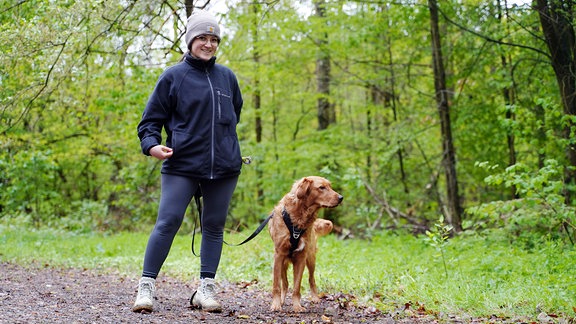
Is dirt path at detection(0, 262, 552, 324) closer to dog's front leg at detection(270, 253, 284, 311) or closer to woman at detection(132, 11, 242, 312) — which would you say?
dog's front leg at detection(270, 253, 284, 311)

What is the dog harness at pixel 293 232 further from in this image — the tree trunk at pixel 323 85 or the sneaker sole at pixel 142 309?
the tree trunk at pixel 323 85

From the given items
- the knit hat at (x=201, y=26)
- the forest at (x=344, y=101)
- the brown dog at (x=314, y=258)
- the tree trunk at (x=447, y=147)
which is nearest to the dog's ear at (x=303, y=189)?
the brown dog at (x=314, y=258)

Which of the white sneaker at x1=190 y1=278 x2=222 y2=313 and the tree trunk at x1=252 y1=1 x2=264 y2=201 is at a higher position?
the tree trunk at x1=252 y1=1 x2=264 y2=201

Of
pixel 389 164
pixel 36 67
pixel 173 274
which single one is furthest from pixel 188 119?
pixel 389 164

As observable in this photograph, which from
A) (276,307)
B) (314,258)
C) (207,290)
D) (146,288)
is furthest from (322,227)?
(146,288)

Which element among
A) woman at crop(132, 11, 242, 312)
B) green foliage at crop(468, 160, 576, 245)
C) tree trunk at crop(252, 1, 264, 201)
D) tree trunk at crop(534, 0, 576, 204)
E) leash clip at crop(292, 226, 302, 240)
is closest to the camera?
woman at crop(132, 11, 242, 312)

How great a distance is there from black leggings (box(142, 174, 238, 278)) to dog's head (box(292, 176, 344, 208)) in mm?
646

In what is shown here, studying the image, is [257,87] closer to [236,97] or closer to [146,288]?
[236,97]

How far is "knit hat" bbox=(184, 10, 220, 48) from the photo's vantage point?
13.4 feet

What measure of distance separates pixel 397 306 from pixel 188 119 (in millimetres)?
2316

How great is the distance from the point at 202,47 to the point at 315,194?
60.9 inches

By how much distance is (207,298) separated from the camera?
4188 millimetres

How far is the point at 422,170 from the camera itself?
545 inches

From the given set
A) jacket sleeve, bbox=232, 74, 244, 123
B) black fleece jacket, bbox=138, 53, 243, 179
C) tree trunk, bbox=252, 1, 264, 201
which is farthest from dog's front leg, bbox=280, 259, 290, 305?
tree trunk, bbox=252, 1, 264, 201
